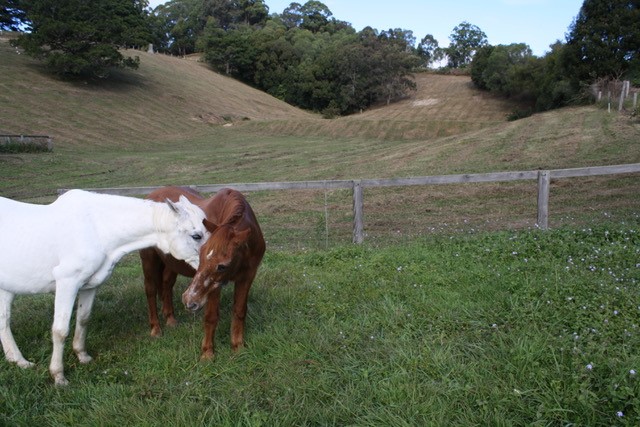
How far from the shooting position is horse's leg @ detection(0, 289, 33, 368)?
3.95 metres

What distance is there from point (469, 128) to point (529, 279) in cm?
4005

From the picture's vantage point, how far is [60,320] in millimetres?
3781

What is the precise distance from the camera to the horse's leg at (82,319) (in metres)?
4.15

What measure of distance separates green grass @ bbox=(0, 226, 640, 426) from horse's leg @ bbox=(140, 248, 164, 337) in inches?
7.1

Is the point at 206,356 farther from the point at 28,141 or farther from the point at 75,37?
the point at 75,37

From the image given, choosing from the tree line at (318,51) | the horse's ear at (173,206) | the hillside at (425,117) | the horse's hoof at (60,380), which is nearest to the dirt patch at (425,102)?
the hillside at (425,117)

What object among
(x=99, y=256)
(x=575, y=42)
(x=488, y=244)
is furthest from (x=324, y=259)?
(x=575, y=42)

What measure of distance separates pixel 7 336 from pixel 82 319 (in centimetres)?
59

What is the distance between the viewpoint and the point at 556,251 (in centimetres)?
619

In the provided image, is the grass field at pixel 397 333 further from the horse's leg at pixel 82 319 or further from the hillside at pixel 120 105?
the hillside at pixel 120 105

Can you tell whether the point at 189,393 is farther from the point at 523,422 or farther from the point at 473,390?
the point at 523,422

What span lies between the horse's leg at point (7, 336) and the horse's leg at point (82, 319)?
38cm

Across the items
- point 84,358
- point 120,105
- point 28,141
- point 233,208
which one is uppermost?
point 120,105

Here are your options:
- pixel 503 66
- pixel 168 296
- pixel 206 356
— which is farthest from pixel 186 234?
pixel 503 66
